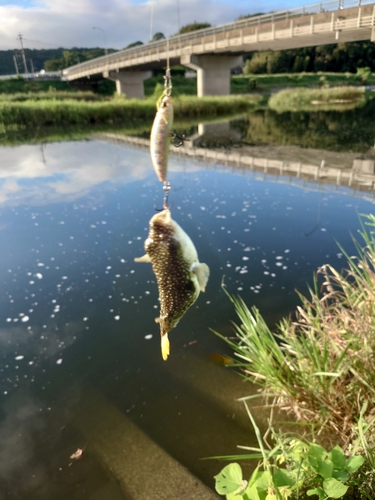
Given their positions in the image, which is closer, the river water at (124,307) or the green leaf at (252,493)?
the green leaf at (252,493)

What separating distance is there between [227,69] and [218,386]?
131 feet

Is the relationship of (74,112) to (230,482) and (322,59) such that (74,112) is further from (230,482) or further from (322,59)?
(322,59)

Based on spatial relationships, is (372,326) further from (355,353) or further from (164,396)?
(164,396)

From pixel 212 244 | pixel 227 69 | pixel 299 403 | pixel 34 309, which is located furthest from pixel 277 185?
pixel 227 69

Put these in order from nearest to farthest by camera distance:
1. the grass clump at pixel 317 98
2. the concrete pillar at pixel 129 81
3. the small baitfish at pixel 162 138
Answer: the small baitfish at pixel 162 138 → the grass clump at pixel 317 98 → the concrete pillar at pixel 129 81

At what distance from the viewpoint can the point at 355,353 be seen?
121 inches

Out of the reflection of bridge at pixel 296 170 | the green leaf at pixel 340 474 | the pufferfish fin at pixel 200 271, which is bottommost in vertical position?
the reflection of bridge at pixel 296 170

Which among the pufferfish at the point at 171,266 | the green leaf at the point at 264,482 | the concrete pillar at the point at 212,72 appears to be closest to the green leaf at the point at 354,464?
the green leaf at the point at 264,482

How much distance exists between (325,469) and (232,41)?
3303 cm

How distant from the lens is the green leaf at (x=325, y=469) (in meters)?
2.01

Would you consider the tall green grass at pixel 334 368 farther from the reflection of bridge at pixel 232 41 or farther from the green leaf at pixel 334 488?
the reflection of bridge at pixel 232 41

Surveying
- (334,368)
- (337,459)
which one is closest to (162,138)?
(337,459)

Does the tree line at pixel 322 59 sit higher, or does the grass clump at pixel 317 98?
the tree line at pixel 322 59

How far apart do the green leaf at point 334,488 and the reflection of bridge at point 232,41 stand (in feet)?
57.8
